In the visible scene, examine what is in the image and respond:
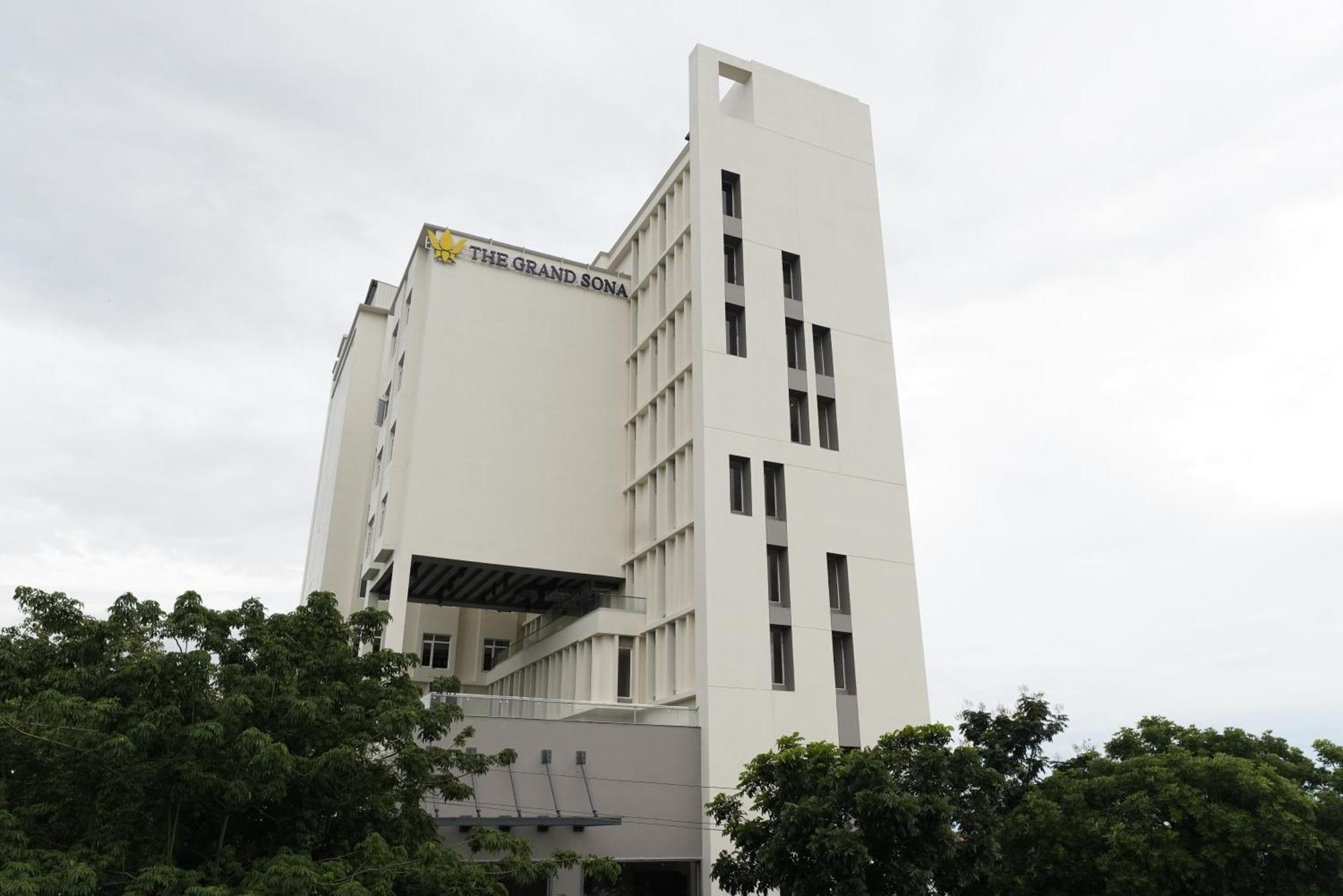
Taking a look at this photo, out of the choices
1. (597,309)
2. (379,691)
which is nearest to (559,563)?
(597,309)

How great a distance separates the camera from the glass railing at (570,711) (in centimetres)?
3253

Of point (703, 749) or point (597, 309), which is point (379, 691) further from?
point (597, 309)

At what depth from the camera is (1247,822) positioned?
27.4 metres

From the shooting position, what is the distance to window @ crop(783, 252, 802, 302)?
41.9 m

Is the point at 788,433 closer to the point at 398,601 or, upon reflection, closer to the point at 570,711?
the point at 570,711

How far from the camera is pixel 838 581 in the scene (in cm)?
3847

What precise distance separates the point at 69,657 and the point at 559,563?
22.5 metres

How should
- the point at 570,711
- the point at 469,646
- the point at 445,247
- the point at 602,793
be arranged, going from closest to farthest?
the point at 602,793 < the point at 570,711 < the point at 445,247 < the point at 469,646

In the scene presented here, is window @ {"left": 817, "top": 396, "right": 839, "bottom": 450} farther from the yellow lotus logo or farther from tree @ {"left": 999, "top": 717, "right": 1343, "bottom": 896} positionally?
the yellow lotus logo

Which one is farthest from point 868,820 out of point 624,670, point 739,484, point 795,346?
point 795,346

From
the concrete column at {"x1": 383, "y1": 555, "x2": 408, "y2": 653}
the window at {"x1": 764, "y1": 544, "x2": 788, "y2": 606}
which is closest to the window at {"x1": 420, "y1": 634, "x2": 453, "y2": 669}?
the concrete column at {"x1": 383, "y1": 555, "x2": 408, "y2": 653}

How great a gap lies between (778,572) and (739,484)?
3.50 m

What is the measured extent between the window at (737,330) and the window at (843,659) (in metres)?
11.2

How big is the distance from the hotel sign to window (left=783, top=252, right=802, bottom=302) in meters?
8.23
